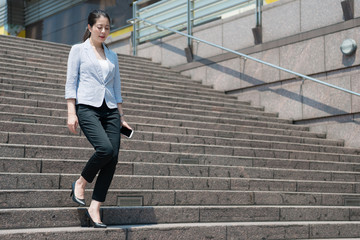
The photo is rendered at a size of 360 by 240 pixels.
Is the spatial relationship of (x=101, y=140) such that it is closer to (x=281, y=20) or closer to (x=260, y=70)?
(x=260, y=70)

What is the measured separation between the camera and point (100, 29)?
15.5ft

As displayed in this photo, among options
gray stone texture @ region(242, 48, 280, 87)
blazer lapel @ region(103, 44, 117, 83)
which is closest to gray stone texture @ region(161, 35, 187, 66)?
gray stone texture @ region(242, 48, 280, 87)

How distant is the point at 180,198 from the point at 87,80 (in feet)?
6.17

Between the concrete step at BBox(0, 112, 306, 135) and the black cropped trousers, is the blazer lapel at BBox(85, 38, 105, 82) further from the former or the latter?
the concrete step at BBox(0, 112, 306, 135)

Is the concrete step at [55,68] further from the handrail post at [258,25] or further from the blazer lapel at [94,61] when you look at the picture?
the blazer lapel at [94,61]

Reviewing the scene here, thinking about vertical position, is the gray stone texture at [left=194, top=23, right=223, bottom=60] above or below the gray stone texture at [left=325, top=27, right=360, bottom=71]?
above

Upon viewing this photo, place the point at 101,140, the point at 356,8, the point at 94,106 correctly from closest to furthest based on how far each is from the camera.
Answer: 1. the point at 101,140
2. the point at 94,106
3. the point at 356,8

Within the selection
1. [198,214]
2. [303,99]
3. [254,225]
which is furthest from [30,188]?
[303,99]

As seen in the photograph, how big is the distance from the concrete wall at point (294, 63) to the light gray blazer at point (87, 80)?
6.75m

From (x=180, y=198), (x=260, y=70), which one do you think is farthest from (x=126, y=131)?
(x=260, y=70)

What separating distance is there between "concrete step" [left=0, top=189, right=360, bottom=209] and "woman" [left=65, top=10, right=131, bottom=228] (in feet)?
1.70

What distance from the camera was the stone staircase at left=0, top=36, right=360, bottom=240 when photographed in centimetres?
513

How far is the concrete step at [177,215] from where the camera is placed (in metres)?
4.75

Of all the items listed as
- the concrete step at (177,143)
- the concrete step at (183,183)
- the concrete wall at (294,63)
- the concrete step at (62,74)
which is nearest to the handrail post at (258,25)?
the concrete wall at (294,63)
